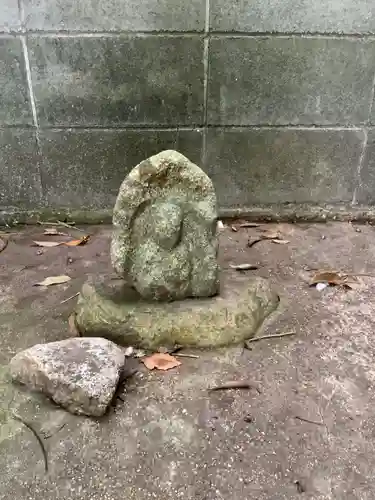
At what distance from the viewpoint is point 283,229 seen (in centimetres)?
331

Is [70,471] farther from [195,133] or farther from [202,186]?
[195,133]

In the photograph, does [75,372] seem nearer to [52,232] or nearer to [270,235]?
[52,232]

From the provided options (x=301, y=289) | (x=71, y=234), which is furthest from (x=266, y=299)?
(x=71, y=234)

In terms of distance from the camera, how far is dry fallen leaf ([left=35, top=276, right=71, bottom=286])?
8.68ft

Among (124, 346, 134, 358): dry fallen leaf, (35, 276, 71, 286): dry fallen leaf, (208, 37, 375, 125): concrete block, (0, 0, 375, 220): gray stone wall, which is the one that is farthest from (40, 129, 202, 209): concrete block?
(124, 346, 134, 358): dry fallen leaf

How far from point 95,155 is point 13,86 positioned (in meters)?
0.57

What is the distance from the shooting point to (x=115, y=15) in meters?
2.91

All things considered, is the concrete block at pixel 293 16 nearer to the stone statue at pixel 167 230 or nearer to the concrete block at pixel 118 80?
the concrete block at pixel 118 80

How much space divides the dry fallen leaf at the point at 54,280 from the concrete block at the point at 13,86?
98 centimetres

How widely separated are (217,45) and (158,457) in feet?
7.17

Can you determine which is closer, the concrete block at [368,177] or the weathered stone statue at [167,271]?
the weathered stone statue at [167,271]

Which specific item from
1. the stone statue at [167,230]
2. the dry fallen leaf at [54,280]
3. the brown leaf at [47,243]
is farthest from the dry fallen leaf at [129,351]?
the brown leaf at [47,243]

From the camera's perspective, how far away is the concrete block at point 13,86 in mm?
2971

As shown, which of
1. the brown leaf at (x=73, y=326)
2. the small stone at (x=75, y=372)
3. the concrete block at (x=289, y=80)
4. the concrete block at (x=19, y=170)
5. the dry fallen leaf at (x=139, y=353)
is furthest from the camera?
the concrete block at (x=19, y=170)
